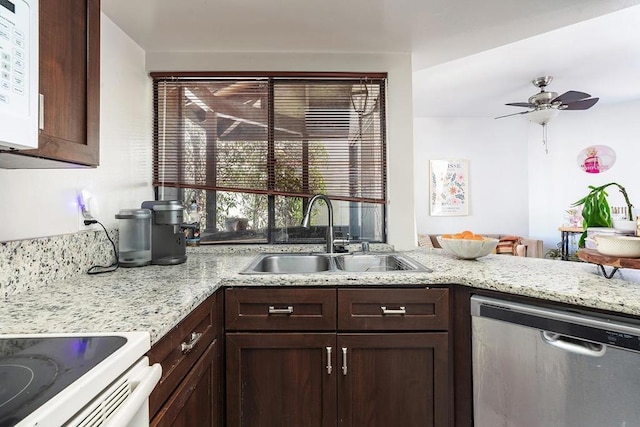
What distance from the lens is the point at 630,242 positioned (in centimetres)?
116

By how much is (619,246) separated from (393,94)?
1.44 m

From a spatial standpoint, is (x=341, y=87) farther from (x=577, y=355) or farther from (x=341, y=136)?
(x=577, y=355)

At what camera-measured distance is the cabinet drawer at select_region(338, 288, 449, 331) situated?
1318 mm

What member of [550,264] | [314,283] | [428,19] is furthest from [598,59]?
[314,283]

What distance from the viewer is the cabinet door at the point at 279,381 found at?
1311 millimetres

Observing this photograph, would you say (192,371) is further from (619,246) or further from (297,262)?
(619,246)

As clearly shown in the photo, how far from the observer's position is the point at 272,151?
2086 millimetres

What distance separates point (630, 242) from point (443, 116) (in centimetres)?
416

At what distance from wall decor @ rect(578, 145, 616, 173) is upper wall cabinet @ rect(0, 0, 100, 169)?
592cm

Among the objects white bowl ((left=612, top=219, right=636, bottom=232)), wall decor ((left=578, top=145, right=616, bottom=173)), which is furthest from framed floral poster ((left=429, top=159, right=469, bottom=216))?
white bowl ((left=612, top=219, right=636, bottom=232))

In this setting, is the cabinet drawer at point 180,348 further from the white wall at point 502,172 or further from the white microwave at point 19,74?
the white wall at point 502,172

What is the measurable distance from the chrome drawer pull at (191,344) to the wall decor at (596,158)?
18.8 ft

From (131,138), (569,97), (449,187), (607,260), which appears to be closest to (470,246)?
(607,260)

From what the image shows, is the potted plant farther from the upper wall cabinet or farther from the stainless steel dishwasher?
the upper wall cabinet
